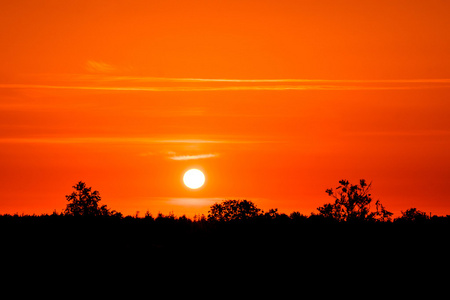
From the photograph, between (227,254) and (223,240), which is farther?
(223,240)

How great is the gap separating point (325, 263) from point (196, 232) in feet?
24.5

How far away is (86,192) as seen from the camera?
74250 mm

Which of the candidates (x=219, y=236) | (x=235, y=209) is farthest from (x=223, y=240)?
(x=235, y=209)

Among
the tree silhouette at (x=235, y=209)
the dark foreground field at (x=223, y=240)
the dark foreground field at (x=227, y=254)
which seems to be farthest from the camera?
the tree silhouette at (x=235, y=209)

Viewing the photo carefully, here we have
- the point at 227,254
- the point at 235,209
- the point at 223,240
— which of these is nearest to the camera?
the point at 227,254

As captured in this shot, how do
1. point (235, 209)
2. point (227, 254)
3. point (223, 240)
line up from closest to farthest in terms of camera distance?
point (227, 254)
point (223, 240)
point (235, 209)

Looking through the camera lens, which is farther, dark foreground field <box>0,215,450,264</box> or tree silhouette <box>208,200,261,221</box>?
tree silhouette <box>208,200,261,221</box>

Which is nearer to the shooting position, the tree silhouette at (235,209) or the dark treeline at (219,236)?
the dark treeline at (219,236)

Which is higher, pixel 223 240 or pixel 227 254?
pixel 223 240

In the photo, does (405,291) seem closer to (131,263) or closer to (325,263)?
(325,263)

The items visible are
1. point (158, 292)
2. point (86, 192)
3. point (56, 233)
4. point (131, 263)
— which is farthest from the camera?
point (86, 192)

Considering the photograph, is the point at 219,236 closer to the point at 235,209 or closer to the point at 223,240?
the point at 223,240

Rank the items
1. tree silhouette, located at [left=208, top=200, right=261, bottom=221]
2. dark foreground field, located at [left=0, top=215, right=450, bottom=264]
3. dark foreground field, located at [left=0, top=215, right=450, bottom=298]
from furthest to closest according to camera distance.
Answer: tree silhouette, located at [left=208, top=200, right=261, bottom=221] < dark foreground field, located at [left=0, top=215, right=450, bottom=264] < dark foreground field, located at [left=0, top=215, right=450, bottom=298]

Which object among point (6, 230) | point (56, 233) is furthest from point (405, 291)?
point (6, 230)
